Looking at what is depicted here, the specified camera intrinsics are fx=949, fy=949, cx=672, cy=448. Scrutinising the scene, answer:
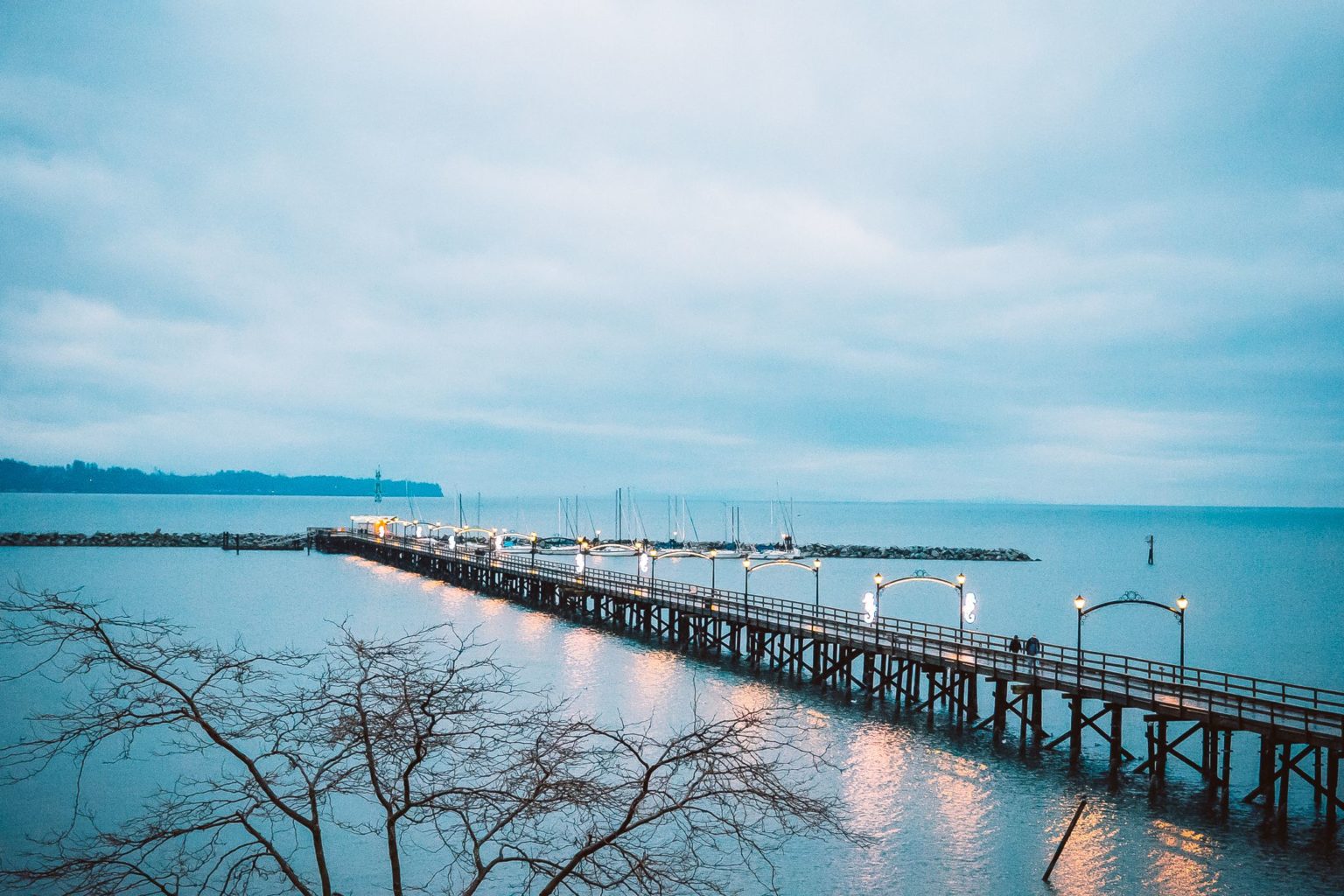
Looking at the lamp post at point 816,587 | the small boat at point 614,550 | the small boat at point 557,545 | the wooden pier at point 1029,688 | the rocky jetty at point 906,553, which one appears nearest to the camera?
the wooden pier at point 1029,688

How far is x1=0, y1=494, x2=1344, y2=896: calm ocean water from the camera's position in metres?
22.5

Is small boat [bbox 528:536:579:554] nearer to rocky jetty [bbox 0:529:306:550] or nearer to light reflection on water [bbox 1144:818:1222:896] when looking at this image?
rocky jetty [bbox 0:529:306:550]

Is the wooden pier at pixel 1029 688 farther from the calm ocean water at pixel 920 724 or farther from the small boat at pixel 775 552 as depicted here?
the small boat at pixel 775 552

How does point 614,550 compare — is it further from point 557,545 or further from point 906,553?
point 906,553

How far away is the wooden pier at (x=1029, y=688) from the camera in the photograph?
2600 centimetres

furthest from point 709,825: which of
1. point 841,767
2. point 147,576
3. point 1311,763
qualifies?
point 147,576

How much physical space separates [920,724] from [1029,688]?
16.7 ft

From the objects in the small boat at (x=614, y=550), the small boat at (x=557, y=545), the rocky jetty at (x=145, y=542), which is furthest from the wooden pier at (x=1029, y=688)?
the rocky jetty at (x=145, y=542)

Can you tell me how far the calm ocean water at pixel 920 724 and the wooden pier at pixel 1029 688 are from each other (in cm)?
128

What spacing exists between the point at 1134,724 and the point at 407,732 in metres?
35.4

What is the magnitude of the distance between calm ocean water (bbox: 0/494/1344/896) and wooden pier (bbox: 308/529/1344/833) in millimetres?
1280

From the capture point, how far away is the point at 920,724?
1405 inches

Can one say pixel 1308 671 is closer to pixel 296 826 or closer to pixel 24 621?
pixel 296 826

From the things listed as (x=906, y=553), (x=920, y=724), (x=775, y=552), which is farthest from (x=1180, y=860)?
(x=906, y=553)
